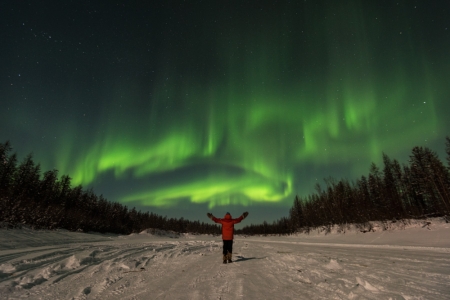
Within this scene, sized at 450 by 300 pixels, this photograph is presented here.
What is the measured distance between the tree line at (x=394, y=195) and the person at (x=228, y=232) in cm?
3720

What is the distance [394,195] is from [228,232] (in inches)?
2232

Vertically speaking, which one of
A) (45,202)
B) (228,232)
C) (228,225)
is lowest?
(228,232)

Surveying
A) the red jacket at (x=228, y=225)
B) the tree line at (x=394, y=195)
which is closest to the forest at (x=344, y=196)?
the tree line at (x=394, y=195)

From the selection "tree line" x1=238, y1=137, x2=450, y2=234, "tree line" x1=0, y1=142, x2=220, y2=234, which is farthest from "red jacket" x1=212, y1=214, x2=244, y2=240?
"tree line" x1=238, y1=137, x2=450, y2=234

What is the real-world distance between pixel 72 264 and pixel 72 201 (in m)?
74.8

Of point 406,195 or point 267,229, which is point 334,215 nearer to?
point 406,195

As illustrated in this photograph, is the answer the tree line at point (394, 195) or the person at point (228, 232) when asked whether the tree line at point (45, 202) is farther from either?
the tree line at point (394, 195)

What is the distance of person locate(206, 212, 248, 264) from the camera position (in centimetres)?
747

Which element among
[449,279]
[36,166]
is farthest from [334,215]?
[36,166]

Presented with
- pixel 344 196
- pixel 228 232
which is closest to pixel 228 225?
pixel 228 232

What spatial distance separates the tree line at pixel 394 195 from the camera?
122ft

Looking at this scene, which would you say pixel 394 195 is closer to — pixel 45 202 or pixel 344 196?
pixel 344 196

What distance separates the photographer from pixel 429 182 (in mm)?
44344

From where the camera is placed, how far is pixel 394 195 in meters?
48.7
